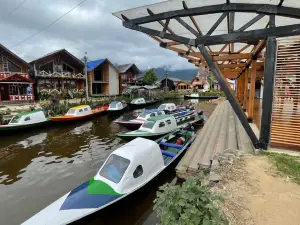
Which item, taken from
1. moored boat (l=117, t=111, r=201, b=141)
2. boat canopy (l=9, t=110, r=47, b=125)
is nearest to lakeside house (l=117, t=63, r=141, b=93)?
boat canopy (l=9, t=110, r=47, b=125)

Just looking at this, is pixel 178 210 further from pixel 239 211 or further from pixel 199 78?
pixel 199 78

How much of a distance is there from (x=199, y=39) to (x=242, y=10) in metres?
1.44

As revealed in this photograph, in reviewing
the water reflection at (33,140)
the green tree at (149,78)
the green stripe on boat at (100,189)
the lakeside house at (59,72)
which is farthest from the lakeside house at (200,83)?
the green stripe on boat at (100,189)

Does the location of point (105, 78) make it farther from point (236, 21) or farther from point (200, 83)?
point (200, 83)

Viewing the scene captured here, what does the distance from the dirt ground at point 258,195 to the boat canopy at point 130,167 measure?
2.58 meters

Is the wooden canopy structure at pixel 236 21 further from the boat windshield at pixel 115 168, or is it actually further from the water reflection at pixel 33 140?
the water reflection at pixel 33 140

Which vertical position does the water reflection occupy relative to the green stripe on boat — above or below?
below

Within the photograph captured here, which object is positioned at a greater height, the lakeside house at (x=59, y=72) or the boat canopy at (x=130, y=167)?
the lakeside house at (x=59, y=72)

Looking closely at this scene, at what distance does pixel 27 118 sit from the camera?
15.5 metres

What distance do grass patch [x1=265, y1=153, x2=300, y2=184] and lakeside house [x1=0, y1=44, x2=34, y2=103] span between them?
2685 centimetres

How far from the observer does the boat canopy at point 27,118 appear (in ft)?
49.3

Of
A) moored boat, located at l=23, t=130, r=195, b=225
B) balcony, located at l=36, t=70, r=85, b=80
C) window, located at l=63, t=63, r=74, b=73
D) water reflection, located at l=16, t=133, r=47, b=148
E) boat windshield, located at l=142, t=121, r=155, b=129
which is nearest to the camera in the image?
moored boat, located at l=23, t=130, r=195, b=225

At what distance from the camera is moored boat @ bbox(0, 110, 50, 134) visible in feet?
46.6

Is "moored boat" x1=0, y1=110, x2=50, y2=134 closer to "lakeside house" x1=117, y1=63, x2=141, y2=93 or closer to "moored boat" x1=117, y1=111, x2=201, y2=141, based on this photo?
"moored boat" x1=117, y1=111, x2=201, y2=141
